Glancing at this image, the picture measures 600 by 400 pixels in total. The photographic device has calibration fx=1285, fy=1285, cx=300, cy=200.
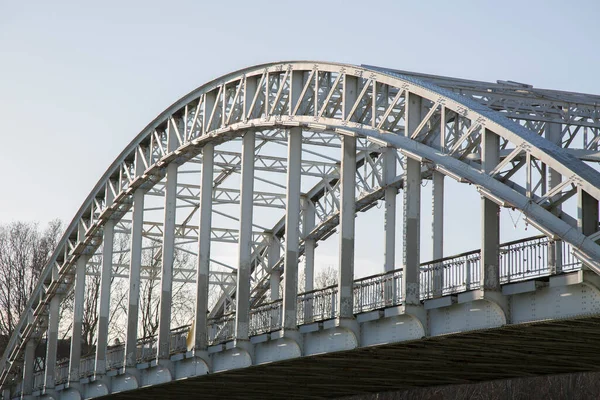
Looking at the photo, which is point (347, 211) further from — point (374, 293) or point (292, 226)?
point (292, 226)

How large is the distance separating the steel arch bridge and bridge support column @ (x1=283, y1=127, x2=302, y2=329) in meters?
0.05

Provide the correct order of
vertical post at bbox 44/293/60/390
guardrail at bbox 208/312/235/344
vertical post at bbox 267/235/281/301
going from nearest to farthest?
guardrail at bbox 208/312/235/344 → vertical post at bbox 44/293/60/390 → vertical post at bbox 267/235/281/301

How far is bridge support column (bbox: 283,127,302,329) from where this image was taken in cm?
3594

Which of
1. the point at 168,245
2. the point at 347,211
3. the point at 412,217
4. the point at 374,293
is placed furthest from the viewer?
the point at 168,245

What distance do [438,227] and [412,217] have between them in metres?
3.72

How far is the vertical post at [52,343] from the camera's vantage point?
176ft

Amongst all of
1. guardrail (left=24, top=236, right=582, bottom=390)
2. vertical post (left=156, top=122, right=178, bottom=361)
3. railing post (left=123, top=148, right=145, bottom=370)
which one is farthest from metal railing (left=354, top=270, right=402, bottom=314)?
railing post (left=123, top=148, right=145, bottom=370)

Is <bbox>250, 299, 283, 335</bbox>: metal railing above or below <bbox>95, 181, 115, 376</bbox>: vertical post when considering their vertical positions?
below

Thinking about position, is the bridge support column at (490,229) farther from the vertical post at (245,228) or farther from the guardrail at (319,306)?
the vertical post at (245,228)

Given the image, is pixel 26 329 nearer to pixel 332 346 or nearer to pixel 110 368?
pixel 110 368

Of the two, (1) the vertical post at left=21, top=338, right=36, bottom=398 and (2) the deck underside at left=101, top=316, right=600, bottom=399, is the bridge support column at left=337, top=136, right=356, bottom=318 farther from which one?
(1) the vertical post at left=21, top=338, right=36, bottom=398

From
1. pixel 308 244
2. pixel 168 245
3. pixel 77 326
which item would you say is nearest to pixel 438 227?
pixel 168 245

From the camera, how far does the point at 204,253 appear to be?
136 feet

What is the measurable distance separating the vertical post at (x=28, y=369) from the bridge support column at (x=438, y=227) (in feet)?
87.0
